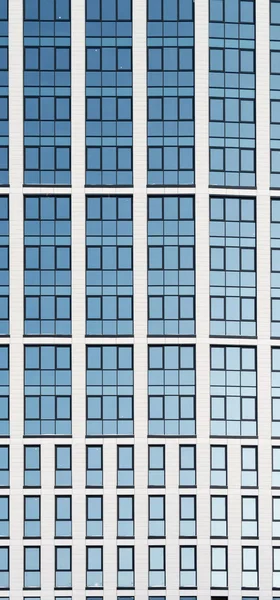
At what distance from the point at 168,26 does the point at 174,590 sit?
2441 cm

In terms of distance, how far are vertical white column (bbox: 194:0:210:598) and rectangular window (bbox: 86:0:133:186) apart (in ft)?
9.89

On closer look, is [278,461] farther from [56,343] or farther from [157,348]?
[56,343]

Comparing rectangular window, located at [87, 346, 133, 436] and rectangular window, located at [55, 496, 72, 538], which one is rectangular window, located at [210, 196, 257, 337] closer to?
rectangular window, located at [87, 346, 133, 436]

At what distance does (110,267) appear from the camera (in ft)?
109

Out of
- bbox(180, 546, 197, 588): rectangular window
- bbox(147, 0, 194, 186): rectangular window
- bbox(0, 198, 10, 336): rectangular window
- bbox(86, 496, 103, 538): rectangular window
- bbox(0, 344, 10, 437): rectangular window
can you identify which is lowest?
bbox(180, 546, 197, 588): rectangular window

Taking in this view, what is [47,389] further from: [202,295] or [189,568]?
[189,568]

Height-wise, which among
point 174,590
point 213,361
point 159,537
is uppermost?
point 213,361

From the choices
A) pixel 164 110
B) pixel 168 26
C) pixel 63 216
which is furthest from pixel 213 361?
pixel 168 26

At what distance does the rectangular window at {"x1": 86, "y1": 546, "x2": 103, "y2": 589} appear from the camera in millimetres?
32500

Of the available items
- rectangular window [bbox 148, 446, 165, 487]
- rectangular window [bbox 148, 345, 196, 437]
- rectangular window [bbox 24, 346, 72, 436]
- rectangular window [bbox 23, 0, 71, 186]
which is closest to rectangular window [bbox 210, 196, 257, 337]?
rectangular window [bbox 148, 345, 196, 437]

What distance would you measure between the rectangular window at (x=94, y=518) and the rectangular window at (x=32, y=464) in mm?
2406

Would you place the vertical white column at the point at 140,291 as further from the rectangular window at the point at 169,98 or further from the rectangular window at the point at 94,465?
the rectangular window at the point at 94,465

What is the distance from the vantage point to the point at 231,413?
33.1m

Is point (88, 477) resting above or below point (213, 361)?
below
